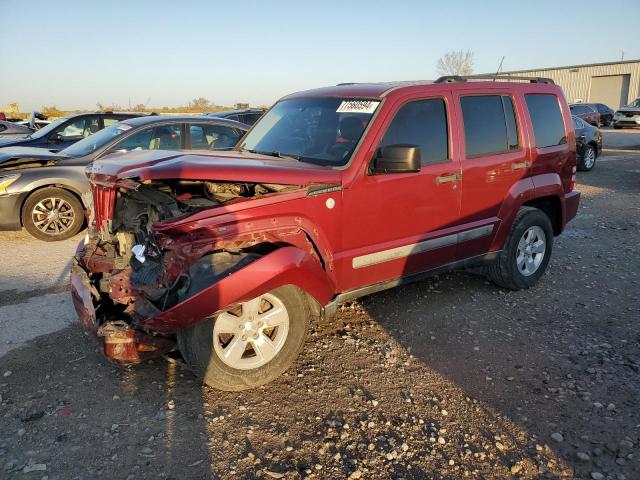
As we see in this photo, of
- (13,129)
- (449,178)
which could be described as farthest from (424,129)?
(13,129)

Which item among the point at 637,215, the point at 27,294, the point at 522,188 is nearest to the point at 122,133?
the point at 27,294

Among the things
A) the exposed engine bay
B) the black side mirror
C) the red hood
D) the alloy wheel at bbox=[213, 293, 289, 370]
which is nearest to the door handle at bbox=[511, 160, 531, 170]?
the black side mirror

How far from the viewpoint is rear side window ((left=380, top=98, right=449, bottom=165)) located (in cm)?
394

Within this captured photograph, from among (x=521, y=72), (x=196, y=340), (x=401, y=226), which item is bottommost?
(x=196, y=340)

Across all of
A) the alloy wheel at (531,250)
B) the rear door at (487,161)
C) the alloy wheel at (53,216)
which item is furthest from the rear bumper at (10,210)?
the alloy wheel at (531,250)

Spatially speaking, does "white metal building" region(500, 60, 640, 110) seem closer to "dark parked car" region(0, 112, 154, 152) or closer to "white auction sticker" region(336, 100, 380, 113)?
"dark parked car" region(0, 112, 154, 152)

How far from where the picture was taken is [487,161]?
14.8 feet

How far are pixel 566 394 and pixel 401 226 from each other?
5.50 ft

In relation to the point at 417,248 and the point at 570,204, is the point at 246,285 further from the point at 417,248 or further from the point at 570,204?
the point at 570,204

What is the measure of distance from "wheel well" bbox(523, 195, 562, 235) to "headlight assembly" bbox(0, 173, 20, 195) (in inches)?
258

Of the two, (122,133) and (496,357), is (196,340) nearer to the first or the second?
(496,357)

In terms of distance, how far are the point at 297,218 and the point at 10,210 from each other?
5260 mm

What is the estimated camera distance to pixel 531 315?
15.0 ft

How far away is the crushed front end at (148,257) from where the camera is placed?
9.90ft
